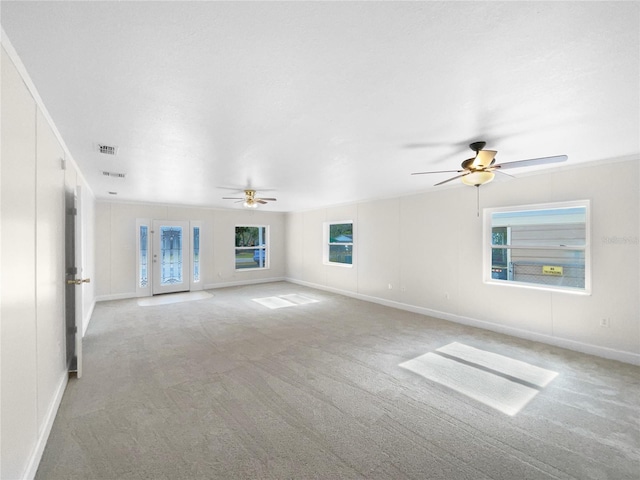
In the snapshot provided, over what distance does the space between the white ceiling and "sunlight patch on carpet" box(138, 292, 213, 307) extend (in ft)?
13.0

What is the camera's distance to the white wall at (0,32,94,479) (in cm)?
139

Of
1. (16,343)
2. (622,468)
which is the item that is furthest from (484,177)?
(16,343)

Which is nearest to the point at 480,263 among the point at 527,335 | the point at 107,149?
the point at 527,335

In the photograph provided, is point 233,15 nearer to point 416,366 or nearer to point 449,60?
point 449,60

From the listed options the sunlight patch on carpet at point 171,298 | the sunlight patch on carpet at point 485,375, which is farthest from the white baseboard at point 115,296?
the sunlight patch on carpet at point 485,375

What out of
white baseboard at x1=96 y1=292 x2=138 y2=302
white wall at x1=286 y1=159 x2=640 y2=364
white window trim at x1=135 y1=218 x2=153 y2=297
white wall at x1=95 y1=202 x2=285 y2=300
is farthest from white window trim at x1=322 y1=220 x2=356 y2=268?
white baseboard at x1=96 y1=292 x2=138 y2=302

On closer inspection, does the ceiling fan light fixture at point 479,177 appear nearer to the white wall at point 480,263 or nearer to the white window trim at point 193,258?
the white wall at point 480,263

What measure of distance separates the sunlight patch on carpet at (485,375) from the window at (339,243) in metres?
4.02

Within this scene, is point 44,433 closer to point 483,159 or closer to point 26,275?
point 26,275

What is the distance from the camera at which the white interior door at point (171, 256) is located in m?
7.19

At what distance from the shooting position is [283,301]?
6488 millimetres

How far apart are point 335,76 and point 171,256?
7.21 meters

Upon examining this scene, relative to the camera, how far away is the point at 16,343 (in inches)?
59.3

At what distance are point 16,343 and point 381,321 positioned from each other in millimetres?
4497
